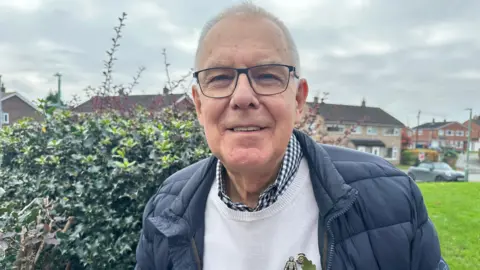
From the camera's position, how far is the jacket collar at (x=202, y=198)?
136 cm

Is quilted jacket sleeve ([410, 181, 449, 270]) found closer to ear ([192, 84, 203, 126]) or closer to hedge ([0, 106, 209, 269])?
ear ([192, 84, 203, 126])

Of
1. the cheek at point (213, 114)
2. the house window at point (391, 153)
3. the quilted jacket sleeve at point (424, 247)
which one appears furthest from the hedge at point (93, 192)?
the house window at point (391, 153)

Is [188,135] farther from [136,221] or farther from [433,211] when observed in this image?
[433,211]

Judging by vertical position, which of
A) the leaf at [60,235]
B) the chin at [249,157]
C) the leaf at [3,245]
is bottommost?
the leaf at [60,235]

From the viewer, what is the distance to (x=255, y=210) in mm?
1419

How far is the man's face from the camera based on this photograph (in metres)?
1.24

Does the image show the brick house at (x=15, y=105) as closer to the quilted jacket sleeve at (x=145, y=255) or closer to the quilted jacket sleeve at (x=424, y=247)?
the quilted jacket sleeve at (x=145, y=255)

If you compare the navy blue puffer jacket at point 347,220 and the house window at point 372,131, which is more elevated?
the house window at point 372,131

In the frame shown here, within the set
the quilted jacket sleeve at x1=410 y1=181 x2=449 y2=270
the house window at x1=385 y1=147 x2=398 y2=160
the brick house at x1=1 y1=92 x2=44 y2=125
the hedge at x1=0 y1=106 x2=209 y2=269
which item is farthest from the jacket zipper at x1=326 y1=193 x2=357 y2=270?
the house window at x1=385 y1=147 x2=398 y2=160

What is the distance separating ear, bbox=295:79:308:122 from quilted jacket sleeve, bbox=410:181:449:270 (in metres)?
0.55

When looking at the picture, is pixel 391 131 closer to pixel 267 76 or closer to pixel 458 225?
pixel 458 225

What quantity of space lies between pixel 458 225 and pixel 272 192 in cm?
593

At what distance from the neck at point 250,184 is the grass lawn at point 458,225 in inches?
156

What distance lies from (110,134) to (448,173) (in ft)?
78.7
